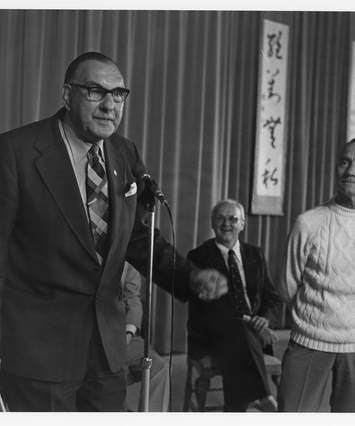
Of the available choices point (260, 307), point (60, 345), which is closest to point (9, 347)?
point (60, 345)

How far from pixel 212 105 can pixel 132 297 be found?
165 centimetres

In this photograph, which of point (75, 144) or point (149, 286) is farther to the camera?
point (75, 144)

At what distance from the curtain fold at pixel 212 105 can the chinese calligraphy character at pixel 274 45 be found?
0.08 m

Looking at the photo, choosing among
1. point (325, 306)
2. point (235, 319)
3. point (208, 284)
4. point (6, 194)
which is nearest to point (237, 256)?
point (235, 319)

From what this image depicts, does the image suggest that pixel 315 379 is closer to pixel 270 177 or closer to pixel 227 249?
pixel 227 249

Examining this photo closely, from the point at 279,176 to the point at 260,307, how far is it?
134 centimetres

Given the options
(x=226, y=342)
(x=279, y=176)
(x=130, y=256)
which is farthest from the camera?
(x=279, y=176)

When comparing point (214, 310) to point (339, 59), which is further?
point (339, 59)

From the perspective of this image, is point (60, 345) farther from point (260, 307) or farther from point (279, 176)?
point (279, 176)

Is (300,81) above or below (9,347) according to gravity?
above

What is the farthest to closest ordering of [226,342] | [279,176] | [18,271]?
[279,176], [226,342], [18,271]

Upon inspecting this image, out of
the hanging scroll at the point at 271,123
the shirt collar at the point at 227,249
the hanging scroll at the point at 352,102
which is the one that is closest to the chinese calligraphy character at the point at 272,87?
the hanging scroll at the point at 271,123

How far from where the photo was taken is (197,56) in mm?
3852

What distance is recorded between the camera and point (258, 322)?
2.88 meters
